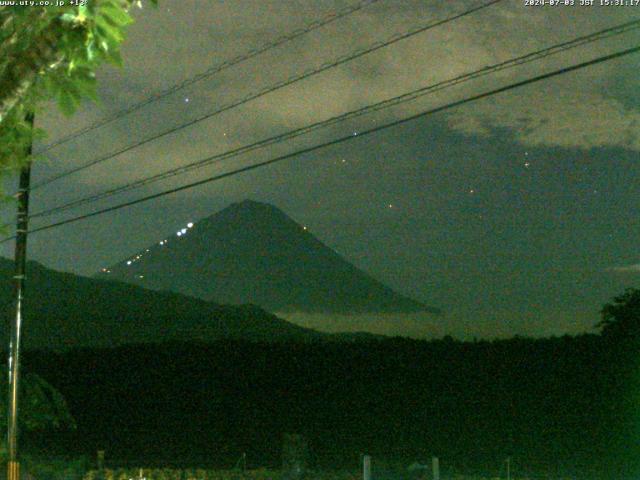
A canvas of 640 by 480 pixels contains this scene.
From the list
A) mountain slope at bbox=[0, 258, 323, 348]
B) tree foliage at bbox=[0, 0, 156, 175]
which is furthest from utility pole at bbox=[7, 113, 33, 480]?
mountain slope at bbox=[0, 258, 323, 348]

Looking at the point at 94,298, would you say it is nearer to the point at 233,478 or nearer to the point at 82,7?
the point at 233,478

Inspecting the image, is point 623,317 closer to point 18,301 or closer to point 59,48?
point 18,301

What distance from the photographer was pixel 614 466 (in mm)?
19125

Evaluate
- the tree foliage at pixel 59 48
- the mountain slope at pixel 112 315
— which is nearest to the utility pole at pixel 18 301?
the tree foliage at pixel 59 48

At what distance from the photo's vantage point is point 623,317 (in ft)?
73.2

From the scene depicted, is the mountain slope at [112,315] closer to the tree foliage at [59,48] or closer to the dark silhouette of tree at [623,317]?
the dark silhouette of tree at [623,317]

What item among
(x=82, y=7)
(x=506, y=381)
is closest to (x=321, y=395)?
(x=506, y=381)

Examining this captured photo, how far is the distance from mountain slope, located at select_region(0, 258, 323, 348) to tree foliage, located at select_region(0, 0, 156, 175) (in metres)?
45.8

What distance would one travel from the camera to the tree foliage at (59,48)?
418 cm

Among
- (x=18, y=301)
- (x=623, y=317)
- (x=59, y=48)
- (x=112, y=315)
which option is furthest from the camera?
(x=112, y=315)

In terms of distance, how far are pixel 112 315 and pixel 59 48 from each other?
63365 millimetres

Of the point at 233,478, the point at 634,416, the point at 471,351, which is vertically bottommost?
the point at 233,478

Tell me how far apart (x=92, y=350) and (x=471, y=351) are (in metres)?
11.0

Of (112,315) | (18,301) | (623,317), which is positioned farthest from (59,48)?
(112,315)
